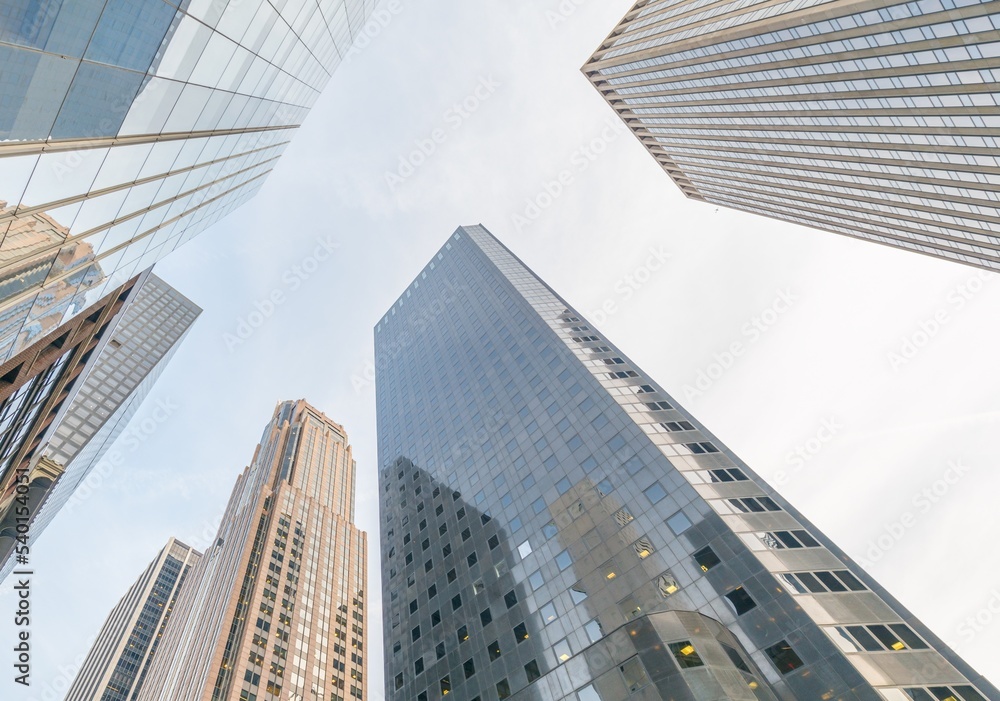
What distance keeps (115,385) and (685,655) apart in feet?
392

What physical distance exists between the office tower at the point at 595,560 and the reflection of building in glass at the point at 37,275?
32.7 meters

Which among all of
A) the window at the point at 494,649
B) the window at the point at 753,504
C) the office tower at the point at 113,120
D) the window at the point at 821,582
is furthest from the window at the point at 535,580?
the office tower at the point at 113,120

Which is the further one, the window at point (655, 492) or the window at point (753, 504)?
the window at point (655, 492)

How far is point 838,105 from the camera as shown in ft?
204

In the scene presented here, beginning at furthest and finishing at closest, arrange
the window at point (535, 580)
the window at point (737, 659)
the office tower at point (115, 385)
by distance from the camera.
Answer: the office tower at point (115, 385) → the window at point (535, 580) → the window at point (737, 659)

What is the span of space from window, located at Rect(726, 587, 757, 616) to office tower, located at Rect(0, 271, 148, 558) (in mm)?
38944

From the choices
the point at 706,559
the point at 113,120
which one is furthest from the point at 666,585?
the point at 113,120

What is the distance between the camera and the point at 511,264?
110m

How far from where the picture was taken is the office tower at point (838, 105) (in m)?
49.6

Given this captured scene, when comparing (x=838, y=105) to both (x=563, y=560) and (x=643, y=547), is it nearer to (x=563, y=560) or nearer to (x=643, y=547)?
(x=643, y=547)

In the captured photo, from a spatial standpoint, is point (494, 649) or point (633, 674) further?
point (494, 649)

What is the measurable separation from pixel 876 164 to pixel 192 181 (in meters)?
74.0

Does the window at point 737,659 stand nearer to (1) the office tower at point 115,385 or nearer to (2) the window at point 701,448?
(2) the window at point 701,448

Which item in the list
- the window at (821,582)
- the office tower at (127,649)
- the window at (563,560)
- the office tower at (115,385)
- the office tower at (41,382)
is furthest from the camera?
the office tower at (127,649)
